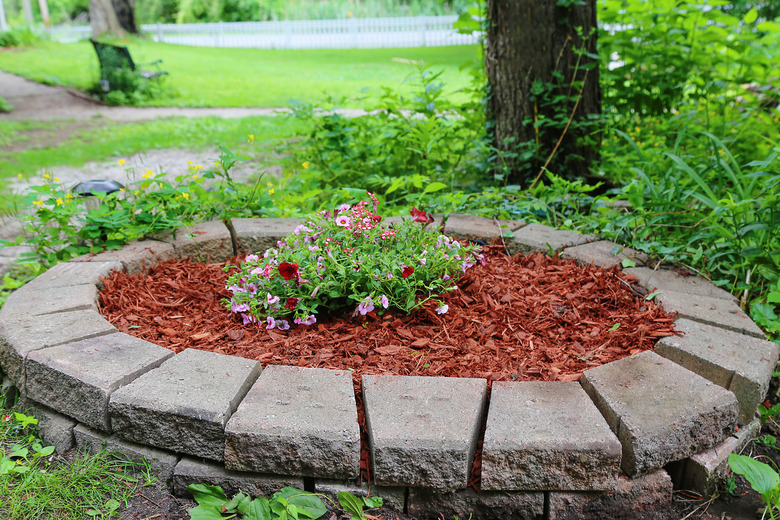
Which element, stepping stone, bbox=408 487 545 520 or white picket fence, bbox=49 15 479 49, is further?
white picket fence, bbox=49 15 479 49

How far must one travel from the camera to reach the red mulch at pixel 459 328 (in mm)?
1903

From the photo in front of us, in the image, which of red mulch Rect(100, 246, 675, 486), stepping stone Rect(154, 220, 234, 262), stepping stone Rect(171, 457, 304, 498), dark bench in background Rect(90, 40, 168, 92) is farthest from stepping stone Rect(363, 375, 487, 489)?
dark bench in background Rect(90, 40, 168, 92)

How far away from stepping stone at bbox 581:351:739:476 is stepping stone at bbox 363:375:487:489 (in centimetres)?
38

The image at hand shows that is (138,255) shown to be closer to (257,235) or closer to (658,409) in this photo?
(257,235)

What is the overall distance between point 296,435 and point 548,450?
2.22ft

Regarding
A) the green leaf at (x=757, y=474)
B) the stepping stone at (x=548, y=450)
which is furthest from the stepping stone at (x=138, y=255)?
the green leaf at (x=757, y=474)

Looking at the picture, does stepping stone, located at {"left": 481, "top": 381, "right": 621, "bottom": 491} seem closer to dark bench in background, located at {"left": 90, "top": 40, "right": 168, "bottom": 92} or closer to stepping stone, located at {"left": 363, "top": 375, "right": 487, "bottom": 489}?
stepping stone, located at {"left": 363, "top": 375, "right": 487, "bottom": 489}

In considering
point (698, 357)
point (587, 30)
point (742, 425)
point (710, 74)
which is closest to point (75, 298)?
point (698, 357)

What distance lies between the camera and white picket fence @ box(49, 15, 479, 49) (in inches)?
796

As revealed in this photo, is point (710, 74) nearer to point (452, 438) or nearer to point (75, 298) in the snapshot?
point (452, 438)

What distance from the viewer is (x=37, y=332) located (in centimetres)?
192

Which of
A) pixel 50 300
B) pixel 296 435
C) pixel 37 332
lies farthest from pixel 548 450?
pixel 50 300

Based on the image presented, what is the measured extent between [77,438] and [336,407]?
35.1 inches

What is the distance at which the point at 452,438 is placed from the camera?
1.47 meters
